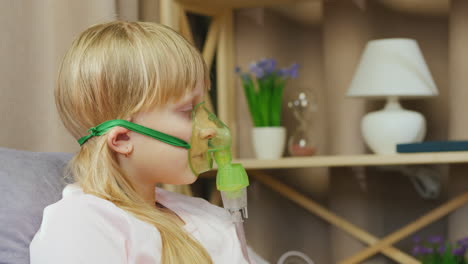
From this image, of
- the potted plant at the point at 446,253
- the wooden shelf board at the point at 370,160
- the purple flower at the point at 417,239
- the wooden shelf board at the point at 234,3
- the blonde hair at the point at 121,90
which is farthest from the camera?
the wooden shelf board at the point at 234,3

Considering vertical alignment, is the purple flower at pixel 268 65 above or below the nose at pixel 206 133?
above

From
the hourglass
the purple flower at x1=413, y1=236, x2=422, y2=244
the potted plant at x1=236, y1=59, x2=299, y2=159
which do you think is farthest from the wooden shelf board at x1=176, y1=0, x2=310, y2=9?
the purple flower at x1=413, y1=236, x2=422, y2=244

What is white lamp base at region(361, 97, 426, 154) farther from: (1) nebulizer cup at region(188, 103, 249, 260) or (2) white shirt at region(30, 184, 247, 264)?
(2) white shirt at region(30, 184, 247, 264)

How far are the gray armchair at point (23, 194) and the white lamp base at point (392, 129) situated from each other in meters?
1.14

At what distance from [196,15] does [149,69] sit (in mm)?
1300

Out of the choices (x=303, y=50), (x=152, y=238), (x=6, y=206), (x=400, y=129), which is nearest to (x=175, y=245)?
(x=152, y=238)

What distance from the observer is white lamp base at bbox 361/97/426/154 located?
1.90 metres

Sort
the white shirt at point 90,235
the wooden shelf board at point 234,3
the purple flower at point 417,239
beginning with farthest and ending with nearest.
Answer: the wooden shelf board at point 234,3 < the purple flower at point 417,239 < the white shirt at point 90,235

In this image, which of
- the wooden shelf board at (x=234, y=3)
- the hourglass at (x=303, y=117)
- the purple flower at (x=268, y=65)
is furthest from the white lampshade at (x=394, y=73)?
the wooden shelf board at (x=234, y=3)

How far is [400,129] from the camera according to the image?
1.90 m

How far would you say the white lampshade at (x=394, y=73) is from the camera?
1918 millimetres

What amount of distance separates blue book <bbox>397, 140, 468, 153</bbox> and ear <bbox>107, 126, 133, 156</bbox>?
110 centimetres

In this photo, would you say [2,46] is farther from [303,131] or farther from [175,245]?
[303,131]

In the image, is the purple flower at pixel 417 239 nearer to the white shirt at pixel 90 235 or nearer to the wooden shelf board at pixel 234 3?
the wooden shelf board at pixel 234 3
